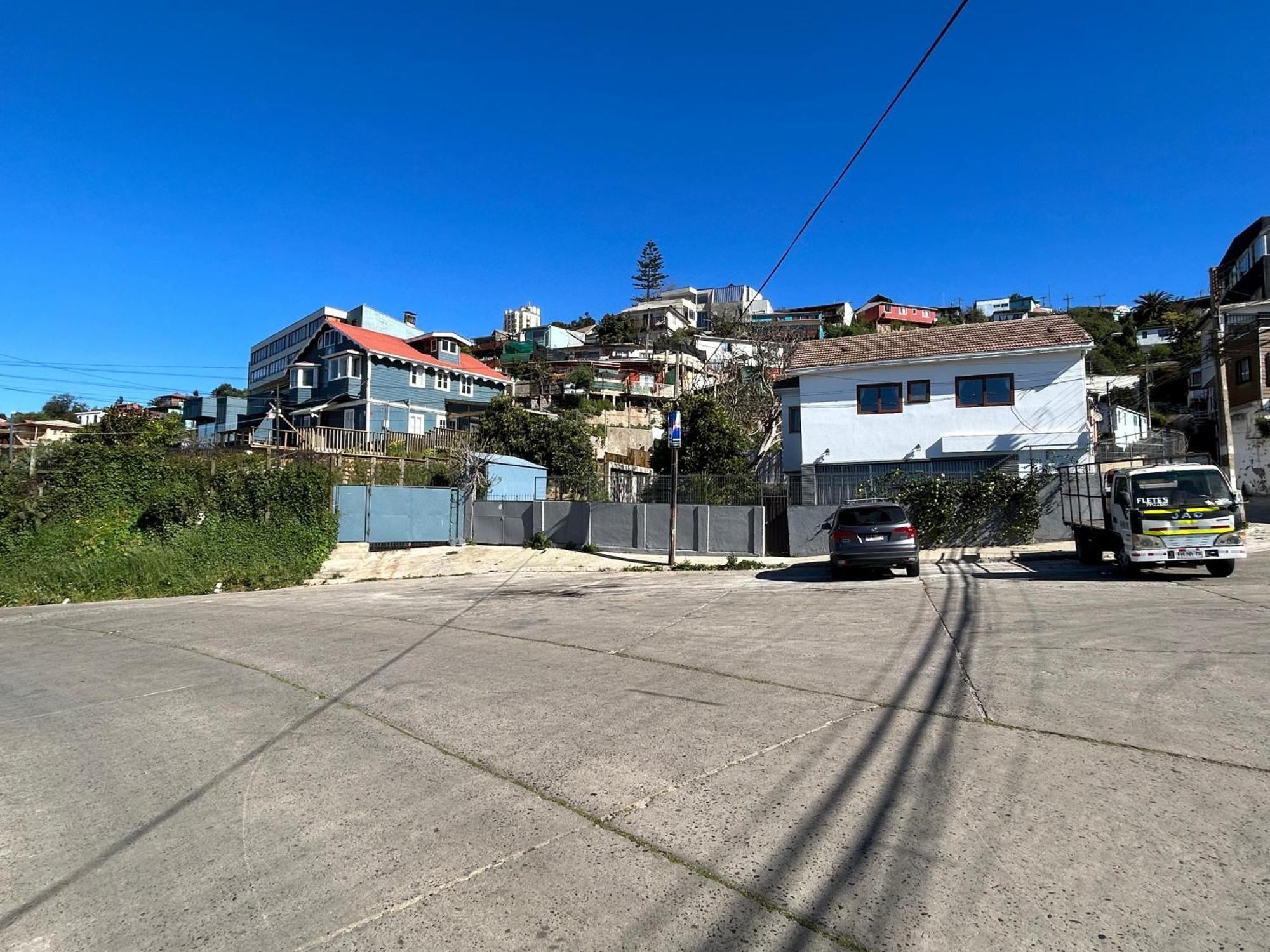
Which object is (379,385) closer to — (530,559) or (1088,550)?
(530,559)

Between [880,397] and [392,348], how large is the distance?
30.1 m

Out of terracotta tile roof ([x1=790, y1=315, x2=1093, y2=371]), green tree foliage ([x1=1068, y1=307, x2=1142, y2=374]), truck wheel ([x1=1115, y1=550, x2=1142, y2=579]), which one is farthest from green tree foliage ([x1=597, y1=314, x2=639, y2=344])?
truck wheel ([x1=1115, y1=550, x2=1142, y2=579])

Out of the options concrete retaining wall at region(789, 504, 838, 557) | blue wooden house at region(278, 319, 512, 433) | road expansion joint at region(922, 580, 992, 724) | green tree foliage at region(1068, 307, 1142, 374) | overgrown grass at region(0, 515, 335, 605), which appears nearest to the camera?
road expansion joint at region(922, 580, 992, 724)

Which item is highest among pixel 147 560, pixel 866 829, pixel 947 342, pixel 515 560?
pixel 947 342

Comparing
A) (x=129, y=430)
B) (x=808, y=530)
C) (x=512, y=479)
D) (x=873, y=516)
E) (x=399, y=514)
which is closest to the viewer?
(x=873, y=516)

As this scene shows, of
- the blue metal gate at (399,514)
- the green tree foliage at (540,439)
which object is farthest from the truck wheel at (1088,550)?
the green tree foliage at (540,439)

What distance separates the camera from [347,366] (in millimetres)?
43688

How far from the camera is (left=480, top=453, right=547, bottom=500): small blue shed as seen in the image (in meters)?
27.6

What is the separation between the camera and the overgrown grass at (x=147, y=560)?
17.5m

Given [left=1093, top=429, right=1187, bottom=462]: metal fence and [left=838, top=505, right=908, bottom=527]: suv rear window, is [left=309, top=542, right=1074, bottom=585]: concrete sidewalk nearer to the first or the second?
[left=838, top=505, right=908, bottom=527]: suv rear window

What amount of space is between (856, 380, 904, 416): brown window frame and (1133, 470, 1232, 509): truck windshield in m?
14.8

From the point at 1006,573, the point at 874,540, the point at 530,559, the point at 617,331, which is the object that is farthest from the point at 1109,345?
the point at 530,559

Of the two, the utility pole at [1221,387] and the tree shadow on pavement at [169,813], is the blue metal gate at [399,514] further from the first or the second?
the utility pole at [1221,387]

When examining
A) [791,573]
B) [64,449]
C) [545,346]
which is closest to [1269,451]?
[791,573]
